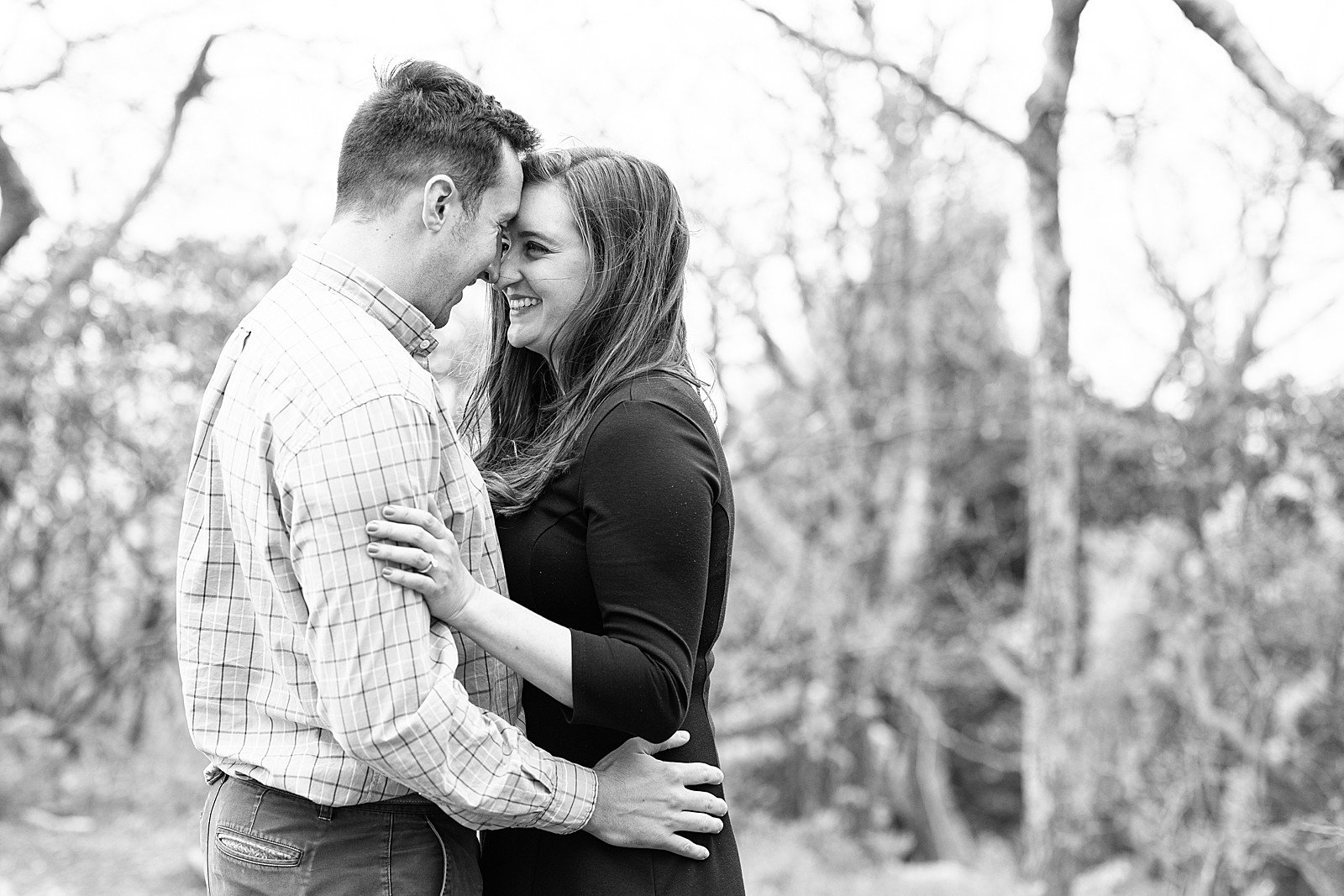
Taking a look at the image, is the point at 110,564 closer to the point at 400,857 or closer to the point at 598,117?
the point at 598,117

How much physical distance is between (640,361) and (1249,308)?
630cm

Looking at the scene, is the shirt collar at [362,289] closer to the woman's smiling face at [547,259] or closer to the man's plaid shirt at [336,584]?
the man's plaid shirt at [336,584]

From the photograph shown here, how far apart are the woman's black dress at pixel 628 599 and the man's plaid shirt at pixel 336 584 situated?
87 millimetres

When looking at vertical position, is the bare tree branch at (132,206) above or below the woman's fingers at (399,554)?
above

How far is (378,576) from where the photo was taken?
1.66 meters

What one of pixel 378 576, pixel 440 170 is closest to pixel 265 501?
pixel 378 576

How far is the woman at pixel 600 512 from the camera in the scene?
1807 mm

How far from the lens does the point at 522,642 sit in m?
1.79

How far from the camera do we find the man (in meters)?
1.66

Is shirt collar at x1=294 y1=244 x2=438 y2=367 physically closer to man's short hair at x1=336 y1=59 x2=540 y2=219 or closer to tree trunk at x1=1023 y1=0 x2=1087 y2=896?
man's short hair at x1=336 y1=59 x2=540 y2=219

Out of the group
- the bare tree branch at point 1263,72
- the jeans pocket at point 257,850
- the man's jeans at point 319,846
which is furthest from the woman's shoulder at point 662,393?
the bare tree branch at point 1263,72

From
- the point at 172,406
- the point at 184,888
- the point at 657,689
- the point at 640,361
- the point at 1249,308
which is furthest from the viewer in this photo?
the point at 1249,308

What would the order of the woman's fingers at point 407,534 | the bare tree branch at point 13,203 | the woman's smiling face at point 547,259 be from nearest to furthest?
the woman's fingers at point 407,534, the woman's smiling face at point 547,259, the bare tree branch at point 13,203

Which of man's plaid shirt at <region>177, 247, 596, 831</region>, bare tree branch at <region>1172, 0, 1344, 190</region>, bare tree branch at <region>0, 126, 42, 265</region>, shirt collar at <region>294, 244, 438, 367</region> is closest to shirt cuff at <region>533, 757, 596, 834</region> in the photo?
man's plaid shirt at <region>177, 247, 596, 831</region>
